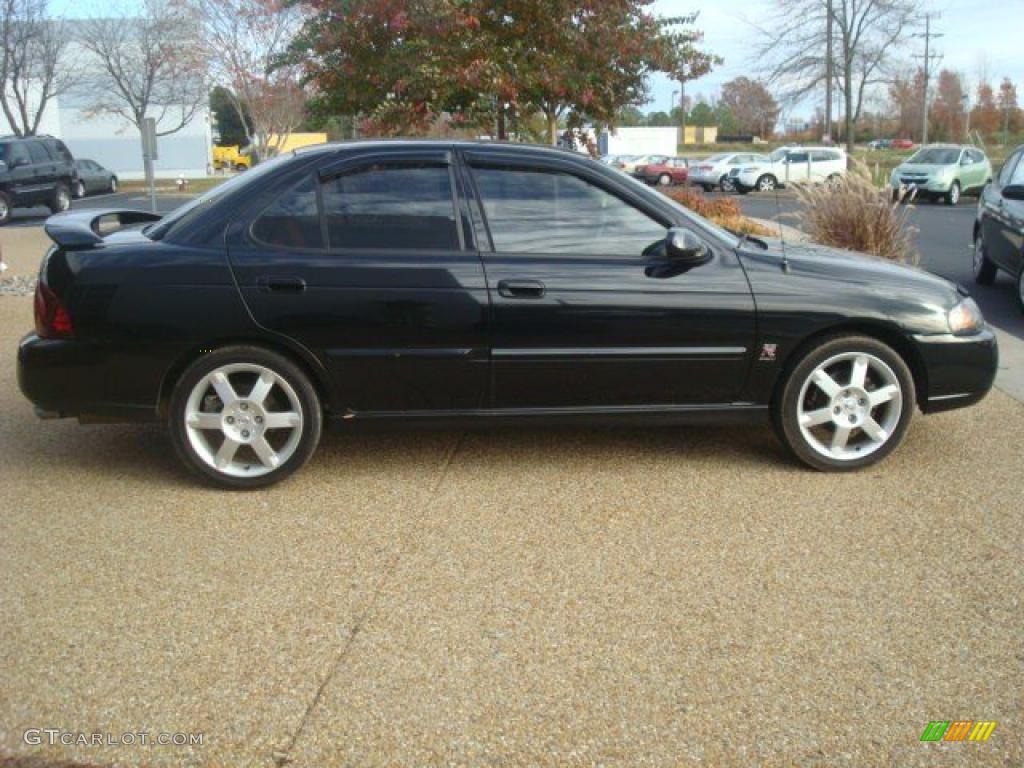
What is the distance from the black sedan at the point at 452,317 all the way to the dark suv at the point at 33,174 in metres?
20.1

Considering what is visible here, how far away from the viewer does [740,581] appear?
12.5 ft

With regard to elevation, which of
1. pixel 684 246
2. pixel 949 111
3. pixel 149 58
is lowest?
pixel 684 246

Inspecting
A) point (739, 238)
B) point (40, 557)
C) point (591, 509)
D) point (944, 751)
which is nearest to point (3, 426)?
point (40, 557)

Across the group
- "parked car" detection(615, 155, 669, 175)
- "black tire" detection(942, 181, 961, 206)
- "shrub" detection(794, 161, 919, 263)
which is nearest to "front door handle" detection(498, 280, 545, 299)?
"shrub" detection(794, 161, 919, 263)

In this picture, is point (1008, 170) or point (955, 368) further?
point (1008, 170)

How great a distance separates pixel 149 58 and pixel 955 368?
1524 inches

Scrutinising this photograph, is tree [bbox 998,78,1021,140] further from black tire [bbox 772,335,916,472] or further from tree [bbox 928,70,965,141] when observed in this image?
black tire [bbox 772,335,916,472]

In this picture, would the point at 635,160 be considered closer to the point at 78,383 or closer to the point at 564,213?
the point at 564,213

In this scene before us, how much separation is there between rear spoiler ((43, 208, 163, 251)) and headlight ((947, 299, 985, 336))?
4.07m

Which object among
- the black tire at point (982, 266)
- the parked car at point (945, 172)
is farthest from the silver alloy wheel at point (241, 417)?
the parked car at point (945, 172)

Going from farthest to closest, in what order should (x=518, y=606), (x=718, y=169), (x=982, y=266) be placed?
(x=718, y=169)
(x=982, y=266)
(x=518, y=606)

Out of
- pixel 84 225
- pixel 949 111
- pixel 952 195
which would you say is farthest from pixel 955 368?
pixel 949 111

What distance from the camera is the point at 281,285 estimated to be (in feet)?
15.3

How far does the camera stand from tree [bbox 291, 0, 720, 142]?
11.7 m
